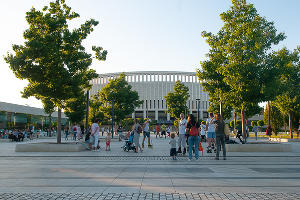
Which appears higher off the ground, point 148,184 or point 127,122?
point 127,122

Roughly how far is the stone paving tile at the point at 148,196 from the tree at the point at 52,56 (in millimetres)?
11001

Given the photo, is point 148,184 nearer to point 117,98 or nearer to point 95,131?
point 95,131

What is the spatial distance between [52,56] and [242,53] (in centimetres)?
1038

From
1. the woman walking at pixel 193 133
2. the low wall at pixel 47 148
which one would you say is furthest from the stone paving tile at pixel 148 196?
the low wall at pixel 47 148

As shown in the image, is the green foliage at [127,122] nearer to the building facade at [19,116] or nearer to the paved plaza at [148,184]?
the building facade at [19,116]

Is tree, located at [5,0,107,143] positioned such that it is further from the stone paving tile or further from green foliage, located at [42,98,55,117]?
the stone paving tile

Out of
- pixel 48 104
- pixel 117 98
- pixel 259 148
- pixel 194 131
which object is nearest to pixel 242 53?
pixel 259 148

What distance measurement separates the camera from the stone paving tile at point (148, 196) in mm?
4914

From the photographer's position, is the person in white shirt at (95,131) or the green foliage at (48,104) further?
the green foliage at (48,104)

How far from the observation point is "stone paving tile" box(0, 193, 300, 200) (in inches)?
193

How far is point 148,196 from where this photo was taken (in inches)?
199

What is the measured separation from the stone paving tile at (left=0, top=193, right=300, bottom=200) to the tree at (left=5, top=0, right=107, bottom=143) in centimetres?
1100

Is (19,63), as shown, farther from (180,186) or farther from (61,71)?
(180,186)

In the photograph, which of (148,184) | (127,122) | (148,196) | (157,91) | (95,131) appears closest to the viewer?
(148,196)
